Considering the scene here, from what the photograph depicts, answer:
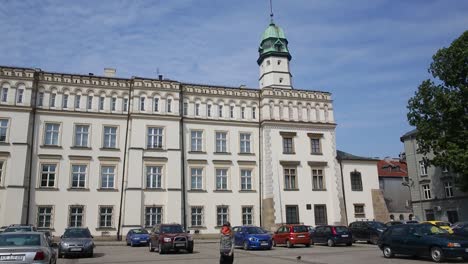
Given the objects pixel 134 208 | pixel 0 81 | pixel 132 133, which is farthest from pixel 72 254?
pixel 0 81

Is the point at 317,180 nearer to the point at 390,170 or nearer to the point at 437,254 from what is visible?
the point at 390,170

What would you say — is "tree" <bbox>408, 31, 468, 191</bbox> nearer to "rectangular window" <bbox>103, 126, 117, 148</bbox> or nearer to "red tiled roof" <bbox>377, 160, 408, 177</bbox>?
"red tiled roof" <bbox>377, 160, 408, 177</bbox>

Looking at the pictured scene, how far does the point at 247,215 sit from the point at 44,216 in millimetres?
18255

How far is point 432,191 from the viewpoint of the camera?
46125mm

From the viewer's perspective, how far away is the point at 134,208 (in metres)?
35.8

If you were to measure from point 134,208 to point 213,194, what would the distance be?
761 cm

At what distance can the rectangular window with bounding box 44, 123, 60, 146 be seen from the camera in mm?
36250

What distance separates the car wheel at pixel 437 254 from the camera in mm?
15849

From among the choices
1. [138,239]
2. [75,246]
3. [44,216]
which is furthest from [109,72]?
[75,246]

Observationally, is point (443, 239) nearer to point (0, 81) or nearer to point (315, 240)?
point (315, 240)

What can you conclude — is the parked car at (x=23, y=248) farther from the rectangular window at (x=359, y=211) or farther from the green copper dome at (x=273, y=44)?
the green copper dome at (x=273, y=44)

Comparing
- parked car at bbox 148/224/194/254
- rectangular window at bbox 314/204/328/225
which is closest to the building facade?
rectangular window at bbox 314/204/328/225

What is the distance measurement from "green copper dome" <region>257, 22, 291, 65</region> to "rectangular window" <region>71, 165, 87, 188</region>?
25.9m

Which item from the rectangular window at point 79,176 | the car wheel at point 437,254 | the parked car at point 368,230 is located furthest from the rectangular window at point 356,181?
the car wheel at point 437,254
